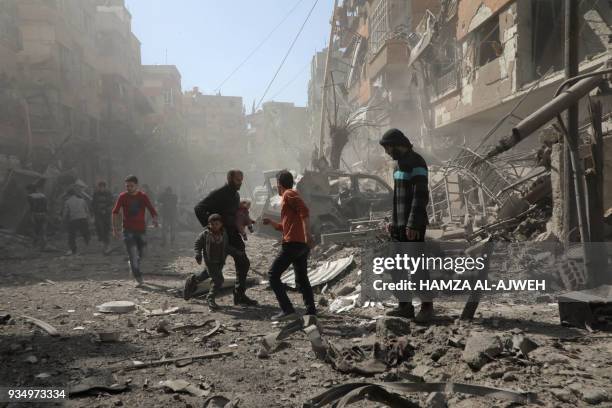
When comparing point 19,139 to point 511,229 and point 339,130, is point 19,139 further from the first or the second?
point 511,229

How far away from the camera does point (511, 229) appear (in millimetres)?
8352

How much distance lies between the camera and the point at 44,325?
201 inches

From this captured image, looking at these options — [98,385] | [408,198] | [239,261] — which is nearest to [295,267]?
[239,261]

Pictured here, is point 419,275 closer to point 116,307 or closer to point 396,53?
point 116,307

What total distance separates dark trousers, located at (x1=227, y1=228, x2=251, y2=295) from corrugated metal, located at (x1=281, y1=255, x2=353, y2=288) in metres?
1.60

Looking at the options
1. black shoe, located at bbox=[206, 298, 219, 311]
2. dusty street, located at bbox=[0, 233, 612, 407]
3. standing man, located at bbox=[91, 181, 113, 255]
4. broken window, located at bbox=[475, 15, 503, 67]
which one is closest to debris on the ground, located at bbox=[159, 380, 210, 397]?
dusty street, located at bbox=[0, 233, 612, 407]

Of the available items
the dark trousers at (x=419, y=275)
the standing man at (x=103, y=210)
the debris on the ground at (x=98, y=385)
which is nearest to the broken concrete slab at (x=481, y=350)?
the dark trousers at (x=419, y=275)

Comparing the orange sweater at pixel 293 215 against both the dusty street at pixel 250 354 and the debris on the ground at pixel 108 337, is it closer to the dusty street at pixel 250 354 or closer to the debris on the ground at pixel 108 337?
the dusty street at pixel 250 354

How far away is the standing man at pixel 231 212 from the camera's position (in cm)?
623

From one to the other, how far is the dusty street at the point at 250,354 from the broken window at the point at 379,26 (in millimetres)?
22623

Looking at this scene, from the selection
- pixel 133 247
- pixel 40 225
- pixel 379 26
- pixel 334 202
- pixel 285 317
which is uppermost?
pixel 379 26

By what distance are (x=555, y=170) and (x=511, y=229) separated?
1711mm

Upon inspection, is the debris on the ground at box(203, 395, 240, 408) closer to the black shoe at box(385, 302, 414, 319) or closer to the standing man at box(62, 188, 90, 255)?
the black shoe at box(385, 302, 414, 319)

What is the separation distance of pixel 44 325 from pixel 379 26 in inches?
1062
